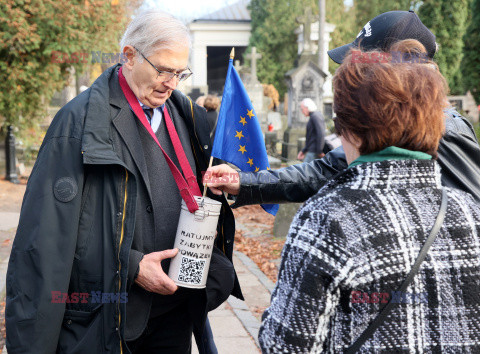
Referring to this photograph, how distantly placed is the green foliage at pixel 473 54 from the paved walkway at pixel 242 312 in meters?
12.5

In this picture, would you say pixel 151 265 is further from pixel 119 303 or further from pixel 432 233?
pixel 432 233

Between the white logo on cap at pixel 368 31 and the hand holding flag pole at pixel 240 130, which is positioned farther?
the hand holding flag pole at pixel 240 130

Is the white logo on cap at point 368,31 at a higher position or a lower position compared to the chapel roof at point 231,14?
lower

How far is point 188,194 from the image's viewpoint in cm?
229

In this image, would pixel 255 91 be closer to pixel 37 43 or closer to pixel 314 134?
pixel 314 134

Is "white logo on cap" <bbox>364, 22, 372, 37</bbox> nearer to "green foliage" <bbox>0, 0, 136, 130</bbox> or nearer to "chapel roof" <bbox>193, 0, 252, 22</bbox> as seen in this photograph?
"green foliage" <bbox>0, 0, 136, 130</bbox>

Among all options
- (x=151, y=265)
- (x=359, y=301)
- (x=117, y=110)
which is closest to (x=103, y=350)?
(x=151, y=265)

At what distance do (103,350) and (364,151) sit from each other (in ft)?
4.21

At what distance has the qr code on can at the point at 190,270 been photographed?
7.49 ft

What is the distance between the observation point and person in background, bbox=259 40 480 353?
1.45 metres

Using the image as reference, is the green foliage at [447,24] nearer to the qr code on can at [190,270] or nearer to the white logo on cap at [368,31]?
the white logo on cap at [368,31]

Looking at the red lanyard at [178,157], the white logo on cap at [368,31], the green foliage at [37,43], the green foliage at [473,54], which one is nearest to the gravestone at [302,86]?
the green foliage at [473,54]

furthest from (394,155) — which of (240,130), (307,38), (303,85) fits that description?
(307,38)

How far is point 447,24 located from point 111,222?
29.5 meters
